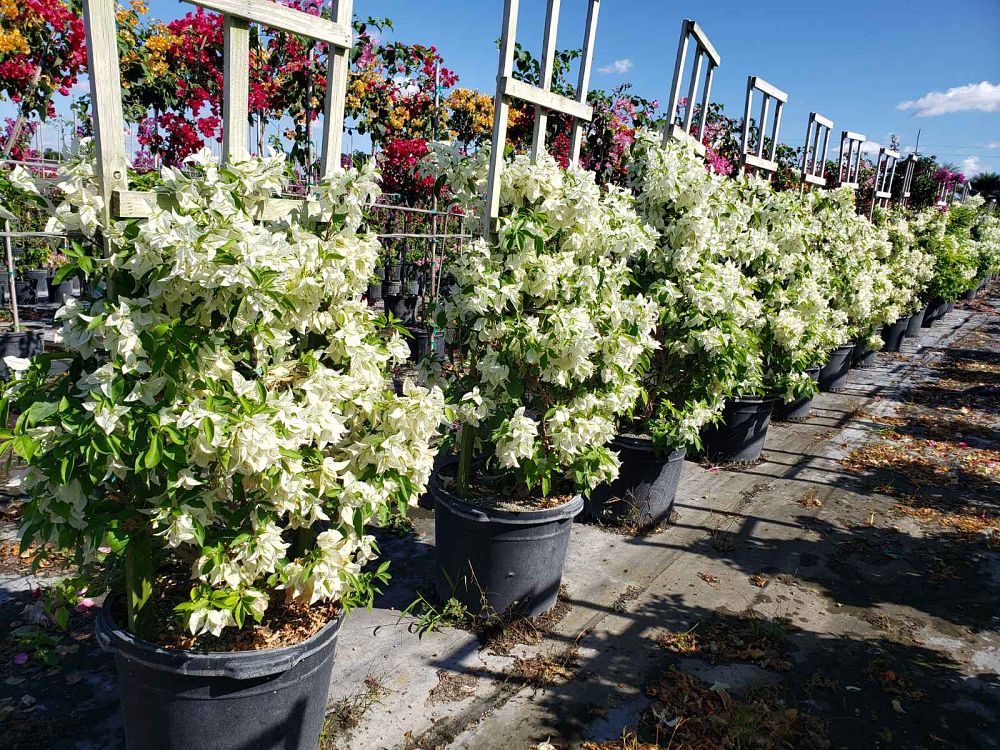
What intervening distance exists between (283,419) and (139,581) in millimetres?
773

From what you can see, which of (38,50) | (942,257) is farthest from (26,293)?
(942,257)

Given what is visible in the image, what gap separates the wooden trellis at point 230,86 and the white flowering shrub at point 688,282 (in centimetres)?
224

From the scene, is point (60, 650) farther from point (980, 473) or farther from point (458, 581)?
point (980, 473)

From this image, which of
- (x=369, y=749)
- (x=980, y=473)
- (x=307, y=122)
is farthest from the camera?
(x=307, y=122)

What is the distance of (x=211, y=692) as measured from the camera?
202 cm

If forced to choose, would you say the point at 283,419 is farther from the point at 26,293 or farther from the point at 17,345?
the point at 26,293

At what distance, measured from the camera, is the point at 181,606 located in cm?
191

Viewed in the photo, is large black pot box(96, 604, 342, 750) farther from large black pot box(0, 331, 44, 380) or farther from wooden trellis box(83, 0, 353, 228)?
large black pot box(0, 331, 44, 380)

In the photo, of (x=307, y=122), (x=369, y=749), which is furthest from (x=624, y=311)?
(x=307, y=122)

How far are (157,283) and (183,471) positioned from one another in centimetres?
50

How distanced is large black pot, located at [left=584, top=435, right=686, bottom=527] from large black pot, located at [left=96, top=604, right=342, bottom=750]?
2518mm

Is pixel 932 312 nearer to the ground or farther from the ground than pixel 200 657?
farther from the ground

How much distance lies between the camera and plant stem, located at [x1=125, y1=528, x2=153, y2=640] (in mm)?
2033

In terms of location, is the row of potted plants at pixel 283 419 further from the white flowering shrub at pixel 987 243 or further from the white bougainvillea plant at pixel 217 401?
the white flowering shrub at pixel 987 243
